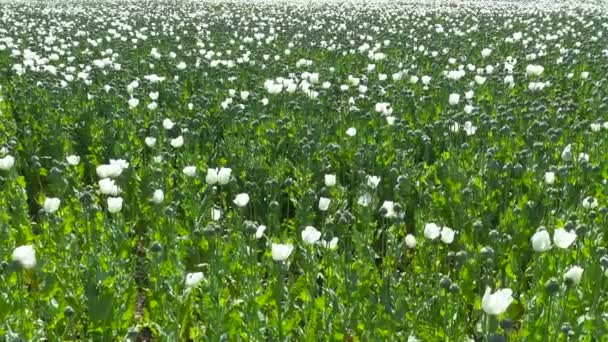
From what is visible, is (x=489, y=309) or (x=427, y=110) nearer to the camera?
(x=489, y=309)

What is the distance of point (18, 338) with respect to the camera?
3.20 metres

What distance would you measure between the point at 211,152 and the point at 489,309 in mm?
4684

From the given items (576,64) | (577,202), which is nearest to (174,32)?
(576,64)

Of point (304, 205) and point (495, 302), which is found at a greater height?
point (495, 302)

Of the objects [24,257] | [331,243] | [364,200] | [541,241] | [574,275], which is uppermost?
[574,275]

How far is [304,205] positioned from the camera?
5324mm

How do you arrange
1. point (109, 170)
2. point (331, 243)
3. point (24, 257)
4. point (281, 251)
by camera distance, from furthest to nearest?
point (109, 170), point (331, 243), point (281, 251), point (24, 257)

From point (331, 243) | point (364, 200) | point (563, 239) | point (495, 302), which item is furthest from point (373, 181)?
point (495, 302)

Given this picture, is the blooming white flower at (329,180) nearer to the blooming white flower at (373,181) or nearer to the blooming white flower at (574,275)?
the blooming white flower at (373,181)

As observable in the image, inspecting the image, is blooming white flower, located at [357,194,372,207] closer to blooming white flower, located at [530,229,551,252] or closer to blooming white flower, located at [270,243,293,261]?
blooming white flower, located at [270,243,293,261]

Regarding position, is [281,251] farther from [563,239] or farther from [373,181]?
[373,181]

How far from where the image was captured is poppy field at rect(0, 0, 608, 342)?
3.79 m

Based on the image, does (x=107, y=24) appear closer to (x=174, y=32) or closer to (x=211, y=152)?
(x=174, y=32)

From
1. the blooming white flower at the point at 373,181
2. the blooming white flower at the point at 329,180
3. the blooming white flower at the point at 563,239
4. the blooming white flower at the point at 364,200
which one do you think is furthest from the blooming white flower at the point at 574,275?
the blooming white flower at the point at 329,180
